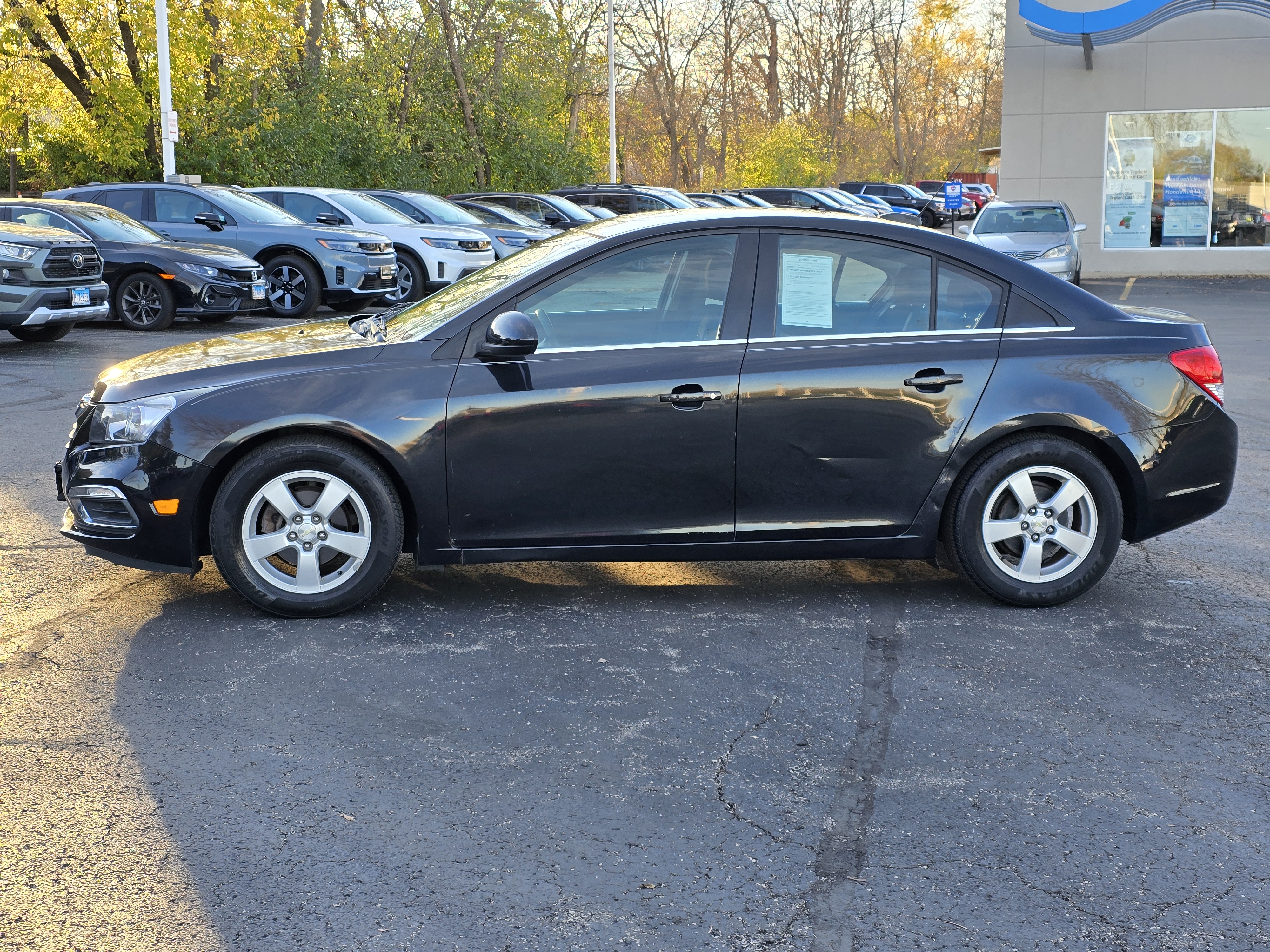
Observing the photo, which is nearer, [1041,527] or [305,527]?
[305,527]

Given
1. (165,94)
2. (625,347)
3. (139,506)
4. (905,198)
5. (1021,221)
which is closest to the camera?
(139,506)

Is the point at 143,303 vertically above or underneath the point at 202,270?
underneath

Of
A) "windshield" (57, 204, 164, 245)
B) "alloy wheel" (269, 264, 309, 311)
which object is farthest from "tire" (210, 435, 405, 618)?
"alloy wheel" (269, 264, 309, 311)

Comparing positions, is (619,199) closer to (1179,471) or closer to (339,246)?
(339,246)

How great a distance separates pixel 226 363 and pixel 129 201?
13.6 metres

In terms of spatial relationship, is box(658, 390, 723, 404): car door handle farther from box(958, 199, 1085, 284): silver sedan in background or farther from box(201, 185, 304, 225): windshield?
→ box(958, 199, 1085, 284): silver sedan in background

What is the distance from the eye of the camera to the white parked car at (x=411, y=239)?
1853 centimetres

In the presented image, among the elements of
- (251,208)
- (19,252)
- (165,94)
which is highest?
(165,94)

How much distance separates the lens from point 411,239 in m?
18.6

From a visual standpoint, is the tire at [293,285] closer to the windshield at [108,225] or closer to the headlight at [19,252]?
the windshield at [108,225]

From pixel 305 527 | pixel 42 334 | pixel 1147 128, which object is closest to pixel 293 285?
pixel 42 334

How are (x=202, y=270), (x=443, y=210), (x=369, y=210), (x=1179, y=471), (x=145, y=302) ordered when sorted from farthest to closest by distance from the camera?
(x=443, y=210) → (x=369, y=210) → (x=145, y=302) → (x=202, y=270) → (x=1179, y=471)

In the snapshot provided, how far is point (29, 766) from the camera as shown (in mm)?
3803

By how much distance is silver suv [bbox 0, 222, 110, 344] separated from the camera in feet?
42.2
